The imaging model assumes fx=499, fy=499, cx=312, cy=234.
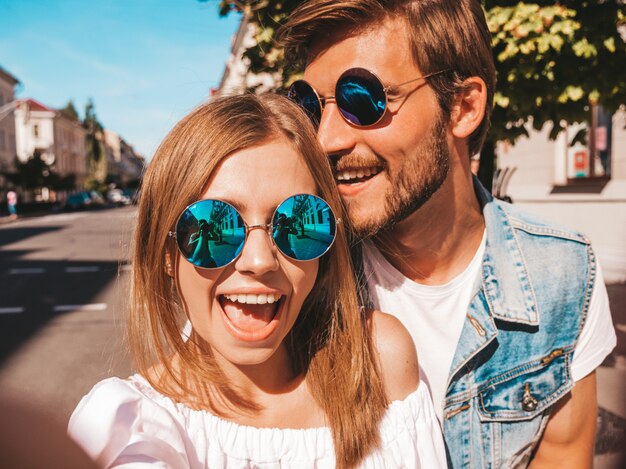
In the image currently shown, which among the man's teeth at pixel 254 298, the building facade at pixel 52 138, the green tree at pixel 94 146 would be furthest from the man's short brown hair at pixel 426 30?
the green tree at pixel 94 146

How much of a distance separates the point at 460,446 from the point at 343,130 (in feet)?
3.65

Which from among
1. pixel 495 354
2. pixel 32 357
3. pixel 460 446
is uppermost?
pixel 495 354

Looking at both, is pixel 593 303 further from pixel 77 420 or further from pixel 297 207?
Answer: pixel 77 420

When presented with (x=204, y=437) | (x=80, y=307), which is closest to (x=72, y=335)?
(x=80, y=307)

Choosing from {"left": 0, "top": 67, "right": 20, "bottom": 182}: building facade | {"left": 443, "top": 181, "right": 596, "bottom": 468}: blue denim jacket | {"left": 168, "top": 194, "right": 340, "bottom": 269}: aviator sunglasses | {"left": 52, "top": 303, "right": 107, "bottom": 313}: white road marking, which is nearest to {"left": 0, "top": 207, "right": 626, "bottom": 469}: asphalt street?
{"left": 52, "top": 303, "right": 107, "bottom": 313}: white road marking

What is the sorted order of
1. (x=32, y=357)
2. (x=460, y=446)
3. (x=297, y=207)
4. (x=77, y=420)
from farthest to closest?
(x=32, y=357) → (x=460, y=446) → (x=297, y=207) → (x=77, y=420)

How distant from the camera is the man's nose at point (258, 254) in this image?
116 cm

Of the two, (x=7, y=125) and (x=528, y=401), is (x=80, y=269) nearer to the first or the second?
(x=528, y=401)

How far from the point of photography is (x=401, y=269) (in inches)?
72.7

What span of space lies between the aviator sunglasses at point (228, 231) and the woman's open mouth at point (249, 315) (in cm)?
10

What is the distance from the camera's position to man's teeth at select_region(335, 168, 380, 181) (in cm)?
165

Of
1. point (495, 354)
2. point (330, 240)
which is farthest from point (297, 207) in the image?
point (495, 354)

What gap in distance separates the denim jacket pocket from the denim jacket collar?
154 mm

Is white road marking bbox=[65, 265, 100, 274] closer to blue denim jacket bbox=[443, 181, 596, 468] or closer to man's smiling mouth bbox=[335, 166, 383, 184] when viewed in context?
man's smiling mouth bbox=[335, 166, 383, 184]
